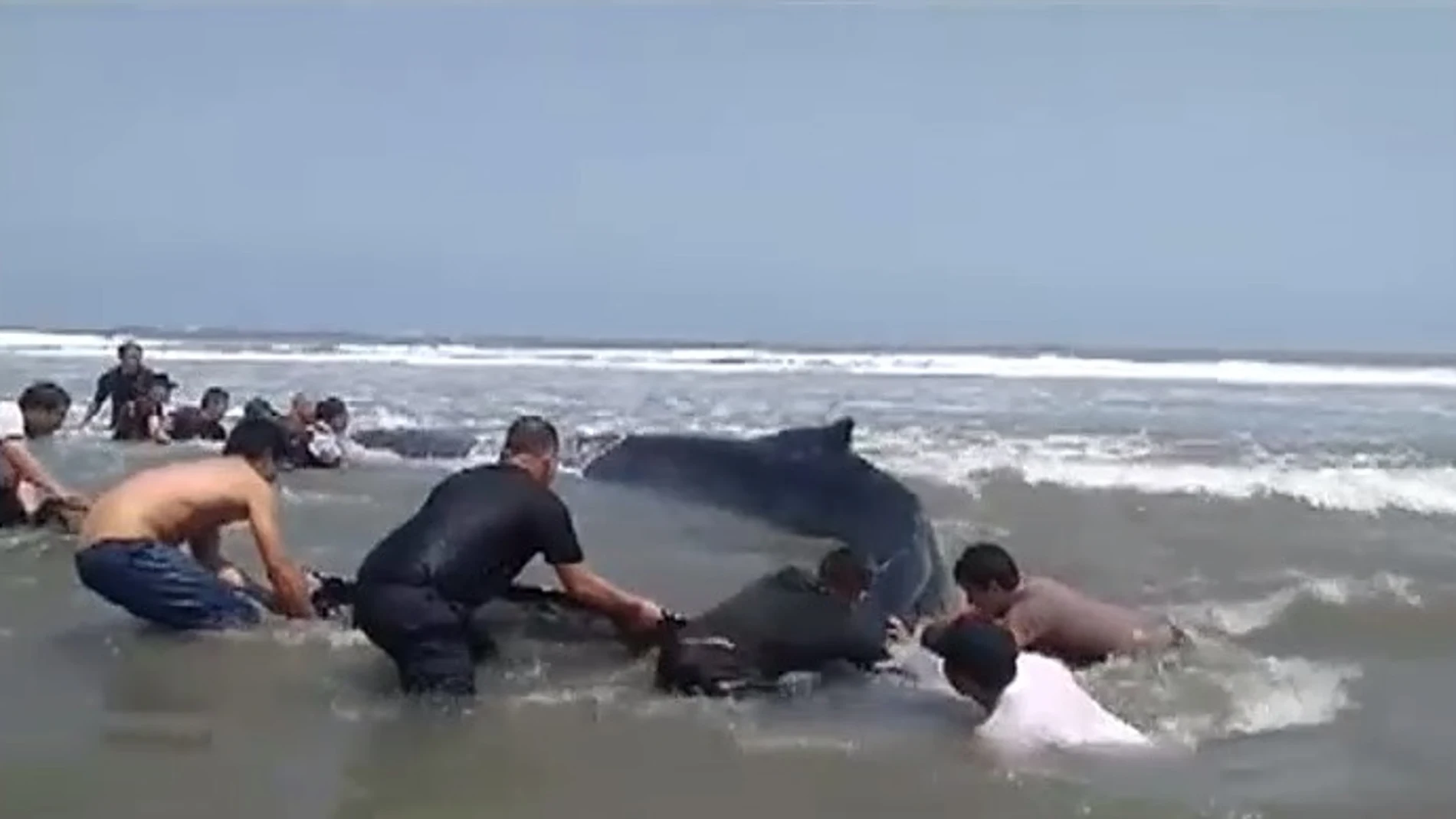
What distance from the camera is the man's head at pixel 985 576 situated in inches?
317

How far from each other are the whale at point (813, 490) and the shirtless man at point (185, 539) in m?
3.18

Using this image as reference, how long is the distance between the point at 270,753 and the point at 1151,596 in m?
6.39

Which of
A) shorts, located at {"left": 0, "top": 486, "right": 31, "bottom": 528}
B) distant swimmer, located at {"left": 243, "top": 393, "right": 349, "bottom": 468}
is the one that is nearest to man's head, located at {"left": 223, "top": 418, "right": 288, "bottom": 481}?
shorts, located at {"left": 0, "top": 486, "right": 31, "bottom": 528}

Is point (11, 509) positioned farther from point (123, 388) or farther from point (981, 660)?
point (123, 388)

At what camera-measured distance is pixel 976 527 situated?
15.3 metres

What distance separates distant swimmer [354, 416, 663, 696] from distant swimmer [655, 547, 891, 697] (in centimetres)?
52

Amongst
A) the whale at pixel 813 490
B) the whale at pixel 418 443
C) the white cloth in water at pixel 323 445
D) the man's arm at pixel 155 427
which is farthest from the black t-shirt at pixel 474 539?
the man's arm at pixel 155 427

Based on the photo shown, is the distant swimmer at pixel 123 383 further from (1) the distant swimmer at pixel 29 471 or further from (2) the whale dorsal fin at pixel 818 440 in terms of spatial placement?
(1) the distant swimmer at pixel 29 471

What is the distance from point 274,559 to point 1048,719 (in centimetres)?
375

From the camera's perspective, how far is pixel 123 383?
2089 centimetres

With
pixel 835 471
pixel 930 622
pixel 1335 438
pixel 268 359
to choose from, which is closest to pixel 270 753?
pixel 930 622

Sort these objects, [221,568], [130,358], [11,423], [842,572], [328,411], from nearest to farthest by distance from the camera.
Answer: [842,572]
[221,568]
[11,423]
[328,411]
[130,358]

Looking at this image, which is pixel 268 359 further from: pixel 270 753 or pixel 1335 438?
pixel 270 753

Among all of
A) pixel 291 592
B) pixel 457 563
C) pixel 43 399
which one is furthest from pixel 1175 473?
pixel 457 563
